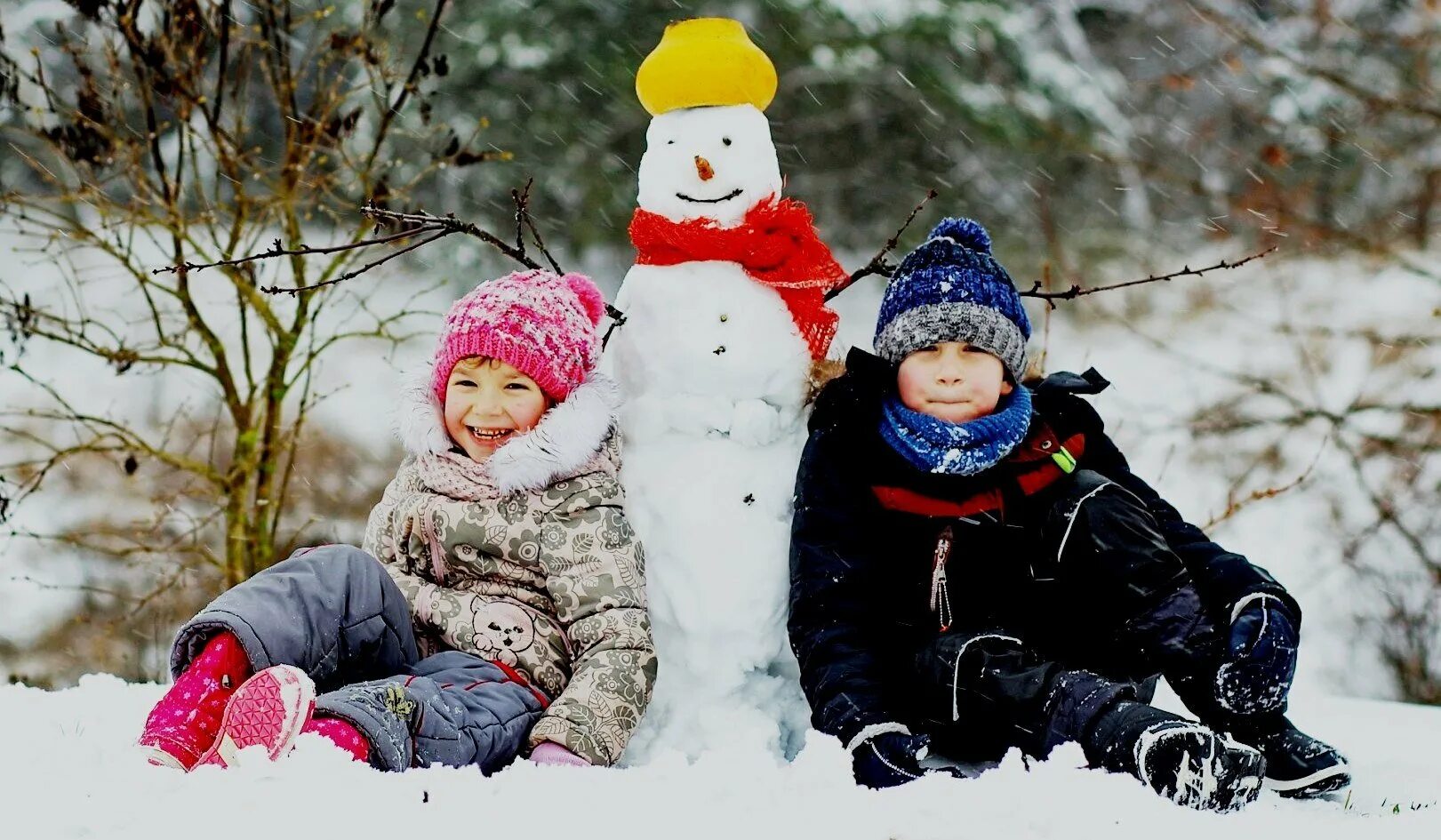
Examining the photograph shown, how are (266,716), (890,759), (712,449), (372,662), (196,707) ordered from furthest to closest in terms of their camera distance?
(712,449), (372,662), (890,759), (196,707), (266,716)

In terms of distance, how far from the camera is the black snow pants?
2.67m

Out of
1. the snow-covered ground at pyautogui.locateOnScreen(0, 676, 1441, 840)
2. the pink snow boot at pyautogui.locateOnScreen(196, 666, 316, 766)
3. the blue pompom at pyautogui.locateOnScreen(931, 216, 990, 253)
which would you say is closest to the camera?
the snow-covered ground at pyautogui.locateOnScreen(0, 676, 1441, 840)

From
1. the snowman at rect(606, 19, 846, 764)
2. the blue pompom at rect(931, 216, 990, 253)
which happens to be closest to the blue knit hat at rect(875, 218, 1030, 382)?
Result: the blue pompom at rect(931, 216, 990, 253)

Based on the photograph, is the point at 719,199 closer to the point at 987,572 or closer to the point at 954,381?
the point at 954,381

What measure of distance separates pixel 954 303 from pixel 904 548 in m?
0.60

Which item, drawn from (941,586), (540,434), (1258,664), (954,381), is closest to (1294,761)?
(1258,664)

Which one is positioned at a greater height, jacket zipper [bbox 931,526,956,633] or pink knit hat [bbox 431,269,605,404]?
pink knit hat [bbox 431,269,605,404]

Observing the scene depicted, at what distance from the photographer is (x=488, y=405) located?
3.06 m

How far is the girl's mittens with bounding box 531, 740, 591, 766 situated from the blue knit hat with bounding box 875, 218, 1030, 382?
123 cm

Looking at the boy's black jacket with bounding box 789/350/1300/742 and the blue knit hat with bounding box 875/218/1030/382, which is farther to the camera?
the blue knit hat with bounding box 875/218/1030/382

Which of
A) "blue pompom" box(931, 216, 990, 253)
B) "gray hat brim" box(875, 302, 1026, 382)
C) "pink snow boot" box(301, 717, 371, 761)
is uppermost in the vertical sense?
"blue pompom" box(931, 216, 990, 253)

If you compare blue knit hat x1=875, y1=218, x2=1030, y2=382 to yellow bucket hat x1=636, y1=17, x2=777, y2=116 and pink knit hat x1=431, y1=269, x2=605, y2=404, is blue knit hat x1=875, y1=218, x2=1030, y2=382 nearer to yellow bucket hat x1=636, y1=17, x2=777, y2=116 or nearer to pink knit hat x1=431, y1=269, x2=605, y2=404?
yellow bucket hat x1=636, y1=17, x2=777, y2=116

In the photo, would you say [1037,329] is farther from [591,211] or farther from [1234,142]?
[591,211]

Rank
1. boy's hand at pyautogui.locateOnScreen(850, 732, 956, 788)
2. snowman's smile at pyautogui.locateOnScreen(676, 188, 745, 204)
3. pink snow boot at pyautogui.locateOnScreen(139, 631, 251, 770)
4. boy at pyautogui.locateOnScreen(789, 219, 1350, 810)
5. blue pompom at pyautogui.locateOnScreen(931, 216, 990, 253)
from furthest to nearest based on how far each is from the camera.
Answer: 1. snowman's smile at pyautogui.locateOnScreen(676, 188, 745, 204)
2. blue pompom at pyautogui.locateOnScreen(931, 216, 990, 253)
3. boy at pyautogui.locateOnScreen(789, 219, 1350, 810)
4. boy's hand at pyautogui.locateOnScreen(850, 732, 956, 788)
5. pink snow boot at pyautogui.locateOnScreen(139, 631, 251, 770)
